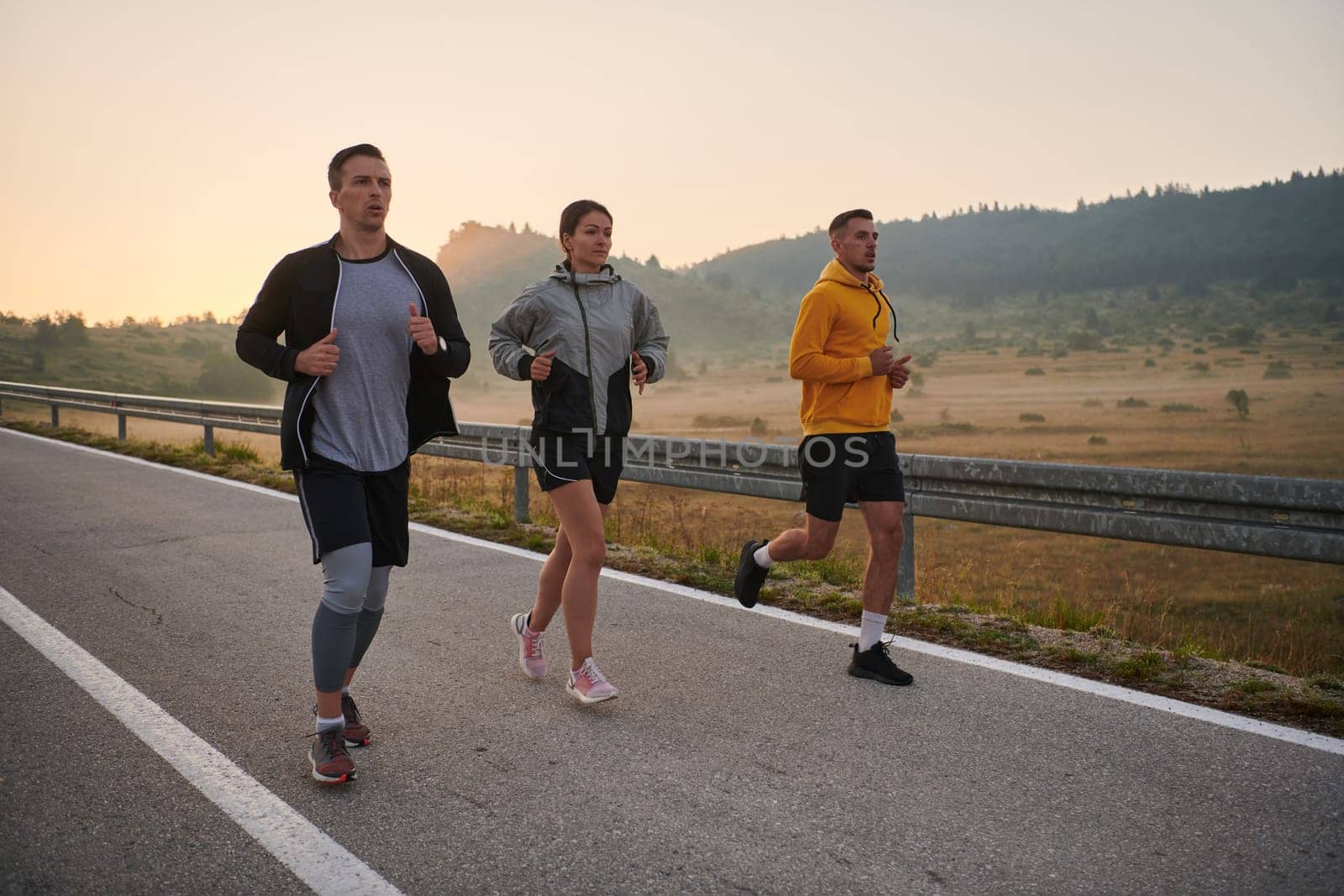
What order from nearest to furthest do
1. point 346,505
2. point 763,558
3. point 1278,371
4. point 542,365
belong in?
1. point 346,505
2. point 542,365
3. point 763,558
4. point 1278,371

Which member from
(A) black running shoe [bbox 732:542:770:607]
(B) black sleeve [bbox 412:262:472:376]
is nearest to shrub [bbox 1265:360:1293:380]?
(A) black running shoe [bbox 732:542:770:607]

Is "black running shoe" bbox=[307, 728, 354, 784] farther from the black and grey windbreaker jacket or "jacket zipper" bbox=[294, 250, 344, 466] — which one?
the black and grey windbreaker jacket

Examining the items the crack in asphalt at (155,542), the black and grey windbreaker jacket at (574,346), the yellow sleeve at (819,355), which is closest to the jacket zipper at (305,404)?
the black and grey windbreaker jacket at (574,346)

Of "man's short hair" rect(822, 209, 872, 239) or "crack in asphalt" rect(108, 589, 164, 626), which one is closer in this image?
"man's short hair" rect(822, 209, 872, 239)

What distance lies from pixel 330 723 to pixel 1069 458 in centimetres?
3578

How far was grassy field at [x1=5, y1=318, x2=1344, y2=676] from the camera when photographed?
299 inches

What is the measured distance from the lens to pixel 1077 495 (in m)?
5.64

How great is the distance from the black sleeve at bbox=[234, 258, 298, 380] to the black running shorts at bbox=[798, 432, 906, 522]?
239 cm

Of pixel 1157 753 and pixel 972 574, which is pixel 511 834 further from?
pixel 972 574

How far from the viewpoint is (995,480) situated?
5926mm

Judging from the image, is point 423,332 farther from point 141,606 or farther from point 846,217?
point 141,606

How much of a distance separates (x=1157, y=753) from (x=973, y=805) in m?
0.89

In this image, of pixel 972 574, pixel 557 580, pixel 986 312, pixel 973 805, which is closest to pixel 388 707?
pixel 557 580

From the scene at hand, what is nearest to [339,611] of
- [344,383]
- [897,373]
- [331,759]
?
[331,759]
